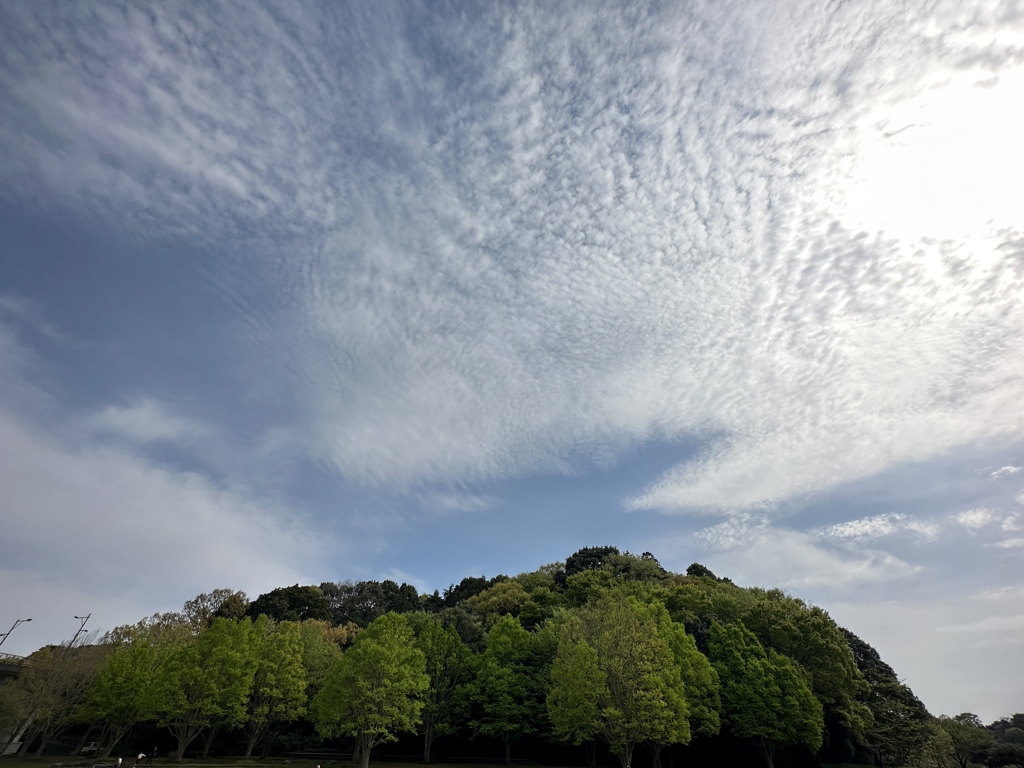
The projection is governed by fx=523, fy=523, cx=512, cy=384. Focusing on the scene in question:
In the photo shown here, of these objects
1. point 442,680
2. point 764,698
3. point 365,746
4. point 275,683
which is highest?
point 442,680

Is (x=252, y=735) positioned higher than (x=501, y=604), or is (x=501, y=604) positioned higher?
(x=501, y=604)

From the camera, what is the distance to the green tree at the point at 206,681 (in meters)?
40.7

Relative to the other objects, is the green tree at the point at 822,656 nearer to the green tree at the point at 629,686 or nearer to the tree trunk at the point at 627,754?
the green tree at the point at 629,686

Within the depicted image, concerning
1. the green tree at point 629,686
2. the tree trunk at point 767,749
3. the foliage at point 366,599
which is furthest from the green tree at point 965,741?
the foliage at point 366,599

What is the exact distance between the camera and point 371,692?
39562 millimetres

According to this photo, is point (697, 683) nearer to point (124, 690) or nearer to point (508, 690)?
point (508, 690)

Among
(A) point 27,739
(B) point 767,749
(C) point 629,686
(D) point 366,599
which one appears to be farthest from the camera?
(D) point 366,599

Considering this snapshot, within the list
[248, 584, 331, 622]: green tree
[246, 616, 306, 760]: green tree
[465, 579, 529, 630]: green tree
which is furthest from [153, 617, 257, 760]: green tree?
[465, 579, 529, 630]: green tree

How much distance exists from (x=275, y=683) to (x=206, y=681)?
636cm

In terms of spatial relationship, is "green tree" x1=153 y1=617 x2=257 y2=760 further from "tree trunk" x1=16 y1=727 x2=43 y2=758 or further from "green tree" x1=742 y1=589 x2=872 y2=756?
"green tree" x1=742 y1=589 x2=872 y2=756

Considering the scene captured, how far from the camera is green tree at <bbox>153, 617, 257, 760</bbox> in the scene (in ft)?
134

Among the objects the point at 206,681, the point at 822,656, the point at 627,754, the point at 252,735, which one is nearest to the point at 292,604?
the point at 252,735

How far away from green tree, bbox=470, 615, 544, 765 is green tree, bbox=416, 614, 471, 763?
5.74 feet

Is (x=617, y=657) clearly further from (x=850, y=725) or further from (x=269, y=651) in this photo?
(x=269, y=651)
